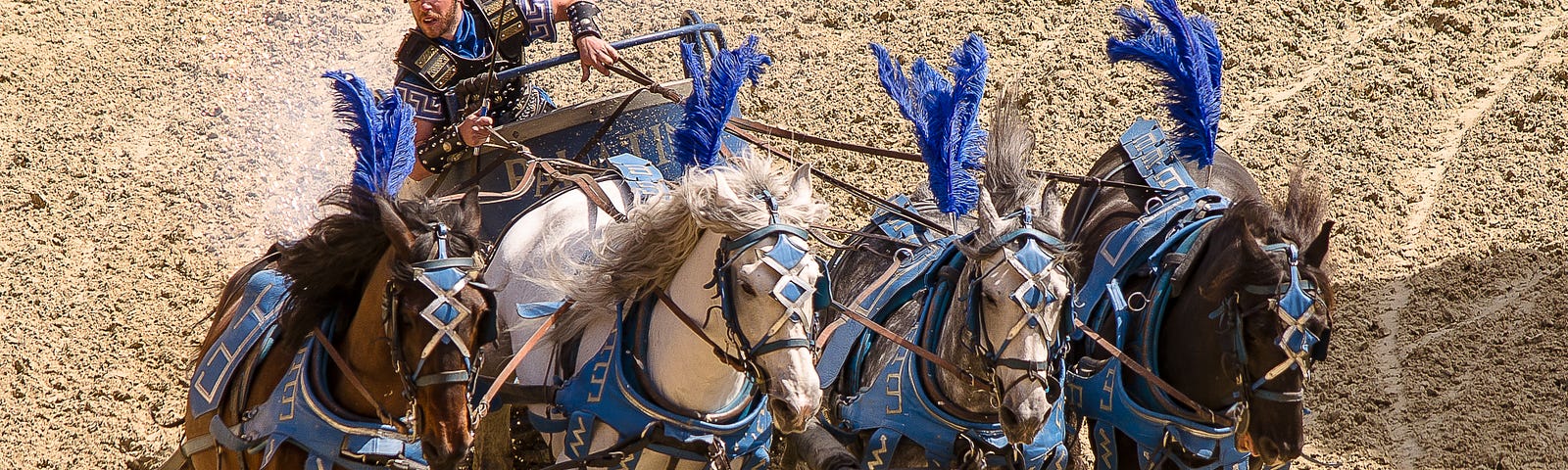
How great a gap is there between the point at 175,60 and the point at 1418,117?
5912 millimetres

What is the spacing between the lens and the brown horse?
10.5 ft

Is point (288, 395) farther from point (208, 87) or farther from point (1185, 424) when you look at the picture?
point (208, 87)

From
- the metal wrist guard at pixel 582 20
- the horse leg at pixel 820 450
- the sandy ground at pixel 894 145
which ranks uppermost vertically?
the metal wrist guard at pixel 582 20

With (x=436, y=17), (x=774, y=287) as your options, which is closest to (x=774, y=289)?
(x=774, y=287)

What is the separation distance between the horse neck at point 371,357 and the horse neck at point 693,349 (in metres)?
0.56

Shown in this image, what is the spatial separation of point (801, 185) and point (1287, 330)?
1.18 meters

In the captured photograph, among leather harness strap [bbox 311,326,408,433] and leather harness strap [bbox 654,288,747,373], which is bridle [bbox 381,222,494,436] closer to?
leather harness strap [bbox 311,326,408,433]

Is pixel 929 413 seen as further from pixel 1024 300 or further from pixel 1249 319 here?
pixel 1249 319

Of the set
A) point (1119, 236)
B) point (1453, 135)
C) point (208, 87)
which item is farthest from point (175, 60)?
point (1453, 135)

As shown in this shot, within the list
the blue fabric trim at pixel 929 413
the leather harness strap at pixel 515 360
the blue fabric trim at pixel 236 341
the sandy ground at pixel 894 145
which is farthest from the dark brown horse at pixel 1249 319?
the blue fabric trim at pixel 236 341

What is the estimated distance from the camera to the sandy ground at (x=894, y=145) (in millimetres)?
6289

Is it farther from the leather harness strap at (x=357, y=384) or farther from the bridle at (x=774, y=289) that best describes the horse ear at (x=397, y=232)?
the bridle at (x=774, y=289)

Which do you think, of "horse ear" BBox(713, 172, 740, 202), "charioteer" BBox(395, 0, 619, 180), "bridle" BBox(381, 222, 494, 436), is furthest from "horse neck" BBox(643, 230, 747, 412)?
"charioteer" BBox(395, 0, 619, 180)

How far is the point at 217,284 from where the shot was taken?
6.75 m
